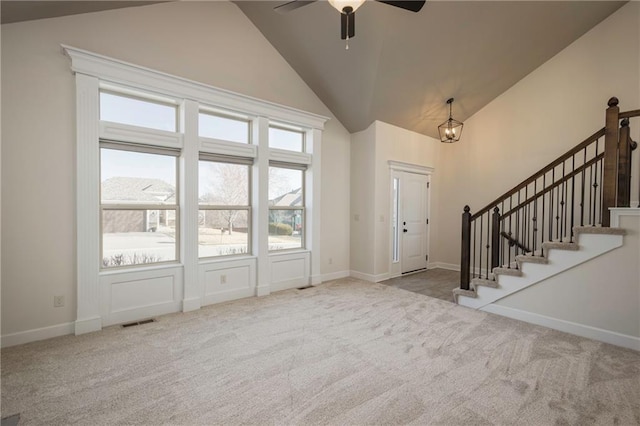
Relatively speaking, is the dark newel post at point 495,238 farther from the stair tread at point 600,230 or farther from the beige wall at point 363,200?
the beige wall at point 363,200

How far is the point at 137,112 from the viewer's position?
367 cm

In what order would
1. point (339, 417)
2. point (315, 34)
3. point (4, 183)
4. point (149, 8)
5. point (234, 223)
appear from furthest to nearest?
point (234, 223)
point (315, 34)
point (149, 8)
point (4, 183)
point (339, 417)

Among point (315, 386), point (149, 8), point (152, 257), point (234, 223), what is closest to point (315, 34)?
point (149, 8)

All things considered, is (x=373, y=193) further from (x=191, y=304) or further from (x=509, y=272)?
(x=191, y=304)

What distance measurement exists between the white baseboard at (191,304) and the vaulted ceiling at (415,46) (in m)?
3.51

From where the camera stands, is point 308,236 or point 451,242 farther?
point 451,242

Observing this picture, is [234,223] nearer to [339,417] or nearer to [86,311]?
[86,311]

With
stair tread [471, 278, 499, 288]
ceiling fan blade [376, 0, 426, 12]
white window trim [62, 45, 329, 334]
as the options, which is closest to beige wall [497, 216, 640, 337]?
stair tread [471, 278, 499, 288]

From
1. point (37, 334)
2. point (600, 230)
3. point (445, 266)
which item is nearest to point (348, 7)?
point (600, 230)

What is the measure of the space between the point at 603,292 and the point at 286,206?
4245 mm

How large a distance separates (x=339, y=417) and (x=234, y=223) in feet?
10.7

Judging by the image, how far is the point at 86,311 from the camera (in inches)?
128

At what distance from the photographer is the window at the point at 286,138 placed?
4.97 meters

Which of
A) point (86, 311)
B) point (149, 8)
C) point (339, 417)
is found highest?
point (149, 8)
